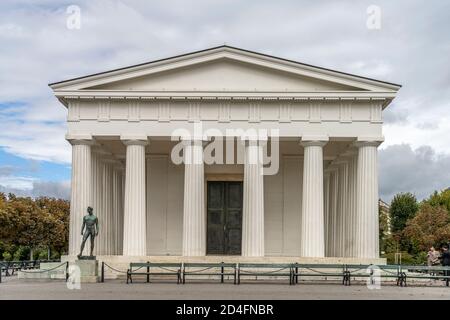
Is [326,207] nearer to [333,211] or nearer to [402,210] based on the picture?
[333,211]

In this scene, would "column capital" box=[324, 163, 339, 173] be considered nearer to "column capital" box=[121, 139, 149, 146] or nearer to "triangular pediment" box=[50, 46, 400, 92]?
"triangular pediment" box=[50, 46, 400, 92]

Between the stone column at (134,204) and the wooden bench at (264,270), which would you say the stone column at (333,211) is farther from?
the stone column at (134,204)

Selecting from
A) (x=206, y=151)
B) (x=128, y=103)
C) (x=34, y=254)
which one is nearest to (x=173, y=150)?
(x=206, y=151)

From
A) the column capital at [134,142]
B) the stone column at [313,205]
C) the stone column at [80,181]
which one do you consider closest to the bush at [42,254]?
the stone column at [80,181]

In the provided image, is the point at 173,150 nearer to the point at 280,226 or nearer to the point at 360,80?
the point at 280,226

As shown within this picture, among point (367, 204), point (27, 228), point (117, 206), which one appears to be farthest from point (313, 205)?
point (27, 228)

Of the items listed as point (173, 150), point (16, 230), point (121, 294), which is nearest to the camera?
point (121, 294)

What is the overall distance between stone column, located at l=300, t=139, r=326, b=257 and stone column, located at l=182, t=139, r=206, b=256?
602 centimetres

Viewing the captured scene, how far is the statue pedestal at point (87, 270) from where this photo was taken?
3441 cm

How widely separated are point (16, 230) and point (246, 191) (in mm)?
36914

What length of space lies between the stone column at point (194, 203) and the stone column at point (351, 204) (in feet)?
30.9

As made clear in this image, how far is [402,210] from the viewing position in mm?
108312

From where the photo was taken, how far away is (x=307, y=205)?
141 ft

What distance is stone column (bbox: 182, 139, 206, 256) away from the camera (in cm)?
4253
